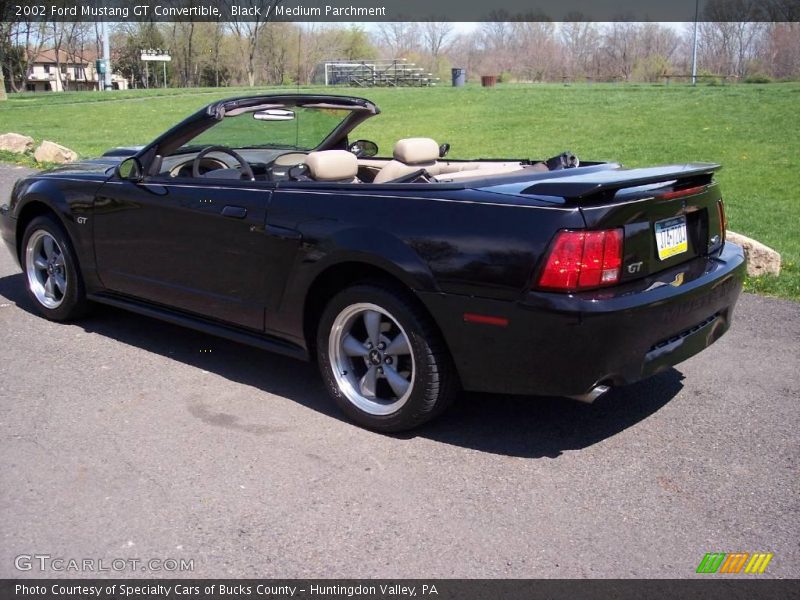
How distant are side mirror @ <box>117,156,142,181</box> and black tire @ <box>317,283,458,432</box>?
5.58ft

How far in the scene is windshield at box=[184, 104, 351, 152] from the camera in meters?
4.99

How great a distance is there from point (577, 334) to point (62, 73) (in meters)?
125

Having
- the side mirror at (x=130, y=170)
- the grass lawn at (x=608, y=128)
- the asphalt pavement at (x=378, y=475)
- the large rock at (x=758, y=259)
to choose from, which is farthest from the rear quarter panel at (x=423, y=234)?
the large rock at (x=758, y=259)

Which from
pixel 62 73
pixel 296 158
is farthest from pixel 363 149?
pixel 62 73

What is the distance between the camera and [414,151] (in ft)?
16.4

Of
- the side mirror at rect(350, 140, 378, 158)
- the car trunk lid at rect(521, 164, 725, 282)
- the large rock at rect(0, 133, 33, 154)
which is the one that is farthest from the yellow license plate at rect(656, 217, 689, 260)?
the large rock at rect(0, 133, 33, 154)

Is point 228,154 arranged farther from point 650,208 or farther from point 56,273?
point 650,208

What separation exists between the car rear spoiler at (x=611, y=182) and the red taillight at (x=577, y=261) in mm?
169

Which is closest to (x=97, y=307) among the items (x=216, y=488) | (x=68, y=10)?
(x=216, y=488)

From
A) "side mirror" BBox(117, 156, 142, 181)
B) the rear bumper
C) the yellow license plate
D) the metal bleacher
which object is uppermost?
the metal bleacher

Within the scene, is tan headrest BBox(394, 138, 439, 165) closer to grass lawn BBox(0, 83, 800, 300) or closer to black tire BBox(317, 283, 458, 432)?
black tire BBox(317, 283, 458, 432)

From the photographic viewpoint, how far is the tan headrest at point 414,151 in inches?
195

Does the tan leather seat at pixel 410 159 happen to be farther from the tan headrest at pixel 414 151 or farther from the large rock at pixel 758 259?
the large rock at pixel 758 259

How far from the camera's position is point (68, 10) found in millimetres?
47938
